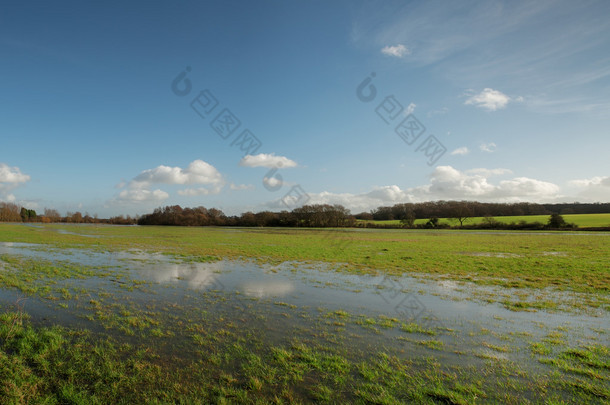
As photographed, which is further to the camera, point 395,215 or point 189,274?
point 395,215

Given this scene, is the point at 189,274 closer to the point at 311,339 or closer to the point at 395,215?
the point at 311,339

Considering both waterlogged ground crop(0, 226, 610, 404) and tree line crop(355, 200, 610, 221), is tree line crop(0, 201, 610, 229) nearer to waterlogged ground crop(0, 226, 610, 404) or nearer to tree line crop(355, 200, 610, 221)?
tree line crop(355, 200, 610, 221)

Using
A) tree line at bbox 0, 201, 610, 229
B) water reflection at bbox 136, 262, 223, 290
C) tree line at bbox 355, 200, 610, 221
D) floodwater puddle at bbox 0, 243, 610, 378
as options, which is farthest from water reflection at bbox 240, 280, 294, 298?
tree line at bbox 355, 200, 610, 221

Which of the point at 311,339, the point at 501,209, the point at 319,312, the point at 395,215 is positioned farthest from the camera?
the point at 395,215

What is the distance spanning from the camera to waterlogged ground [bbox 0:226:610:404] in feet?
17.2

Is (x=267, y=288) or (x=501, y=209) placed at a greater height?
(x=501, y=209)

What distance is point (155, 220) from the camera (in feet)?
546

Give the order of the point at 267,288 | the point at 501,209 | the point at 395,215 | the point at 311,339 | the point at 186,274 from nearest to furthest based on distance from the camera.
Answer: the point at 311,339, the point at 267,288, the point at 186,274, the point at 501,209, the point at 395,215

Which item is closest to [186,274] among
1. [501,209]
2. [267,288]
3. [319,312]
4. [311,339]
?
[267,288]

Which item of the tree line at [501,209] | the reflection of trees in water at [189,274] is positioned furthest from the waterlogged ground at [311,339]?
the tree line at [501,209]

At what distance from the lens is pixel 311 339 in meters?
7.51

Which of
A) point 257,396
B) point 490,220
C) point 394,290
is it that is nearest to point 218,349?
point 257,396

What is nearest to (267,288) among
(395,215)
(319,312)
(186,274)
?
(319,312)

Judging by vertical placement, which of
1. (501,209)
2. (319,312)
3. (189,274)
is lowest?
(319,312)
